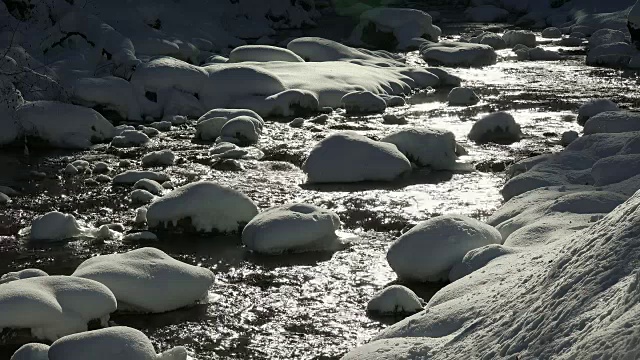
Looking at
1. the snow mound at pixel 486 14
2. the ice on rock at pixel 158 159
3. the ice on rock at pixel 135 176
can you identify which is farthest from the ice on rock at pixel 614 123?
the snow mound at pixel 486 14

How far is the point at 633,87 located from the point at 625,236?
14.3 meters

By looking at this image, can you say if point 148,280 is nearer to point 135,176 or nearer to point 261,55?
point 135,176

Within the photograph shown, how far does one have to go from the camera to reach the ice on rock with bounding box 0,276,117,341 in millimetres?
6242

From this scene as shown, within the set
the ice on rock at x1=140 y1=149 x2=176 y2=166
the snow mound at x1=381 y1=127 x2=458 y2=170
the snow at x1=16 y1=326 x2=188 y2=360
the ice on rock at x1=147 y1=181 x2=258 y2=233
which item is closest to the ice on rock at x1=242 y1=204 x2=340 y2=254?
the ice on rock at x1=147 y1=181 x2=258 y2=233

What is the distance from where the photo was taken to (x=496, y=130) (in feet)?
43.3

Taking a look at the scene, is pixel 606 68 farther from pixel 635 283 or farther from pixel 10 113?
pixel 635 283

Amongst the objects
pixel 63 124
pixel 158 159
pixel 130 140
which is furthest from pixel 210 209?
pixel 63 124

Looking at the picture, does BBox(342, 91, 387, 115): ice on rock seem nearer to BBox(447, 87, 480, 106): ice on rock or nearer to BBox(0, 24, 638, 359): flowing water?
BBox(0, 24, 638, 359): flowing water

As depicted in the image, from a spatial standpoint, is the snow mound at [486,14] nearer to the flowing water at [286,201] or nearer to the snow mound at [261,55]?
the snow mound at [261,55]

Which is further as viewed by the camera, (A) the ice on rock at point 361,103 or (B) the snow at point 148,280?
(A) the ice on rock at point 361,103

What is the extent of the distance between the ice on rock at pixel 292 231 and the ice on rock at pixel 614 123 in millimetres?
5083

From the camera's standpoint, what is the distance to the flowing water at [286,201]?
6688 mm

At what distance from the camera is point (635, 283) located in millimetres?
3371

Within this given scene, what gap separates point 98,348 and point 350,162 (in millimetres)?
5660
